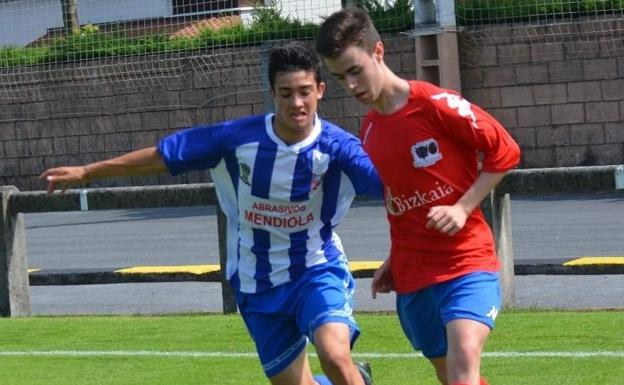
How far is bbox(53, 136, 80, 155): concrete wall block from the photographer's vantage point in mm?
23578

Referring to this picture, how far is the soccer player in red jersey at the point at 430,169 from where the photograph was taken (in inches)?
209

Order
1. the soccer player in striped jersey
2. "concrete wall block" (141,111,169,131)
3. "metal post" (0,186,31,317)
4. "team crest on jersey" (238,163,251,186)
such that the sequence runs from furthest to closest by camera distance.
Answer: "concrete wall block" (141,111,169,131)
"metal post" (0,186,31,317)
"team crest on jersey" (238,163,251,186)
the soccer player in striped jersey

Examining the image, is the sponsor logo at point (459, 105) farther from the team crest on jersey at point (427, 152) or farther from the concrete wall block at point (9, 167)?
the concrete wall block at point (9, 167)

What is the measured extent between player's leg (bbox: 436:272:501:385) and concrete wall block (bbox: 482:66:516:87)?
14.8 m

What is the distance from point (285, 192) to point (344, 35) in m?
0.88

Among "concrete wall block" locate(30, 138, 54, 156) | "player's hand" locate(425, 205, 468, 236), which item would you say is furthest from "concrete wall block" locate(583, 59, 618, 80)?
"player's hand" locate(425, 205, 468, 236)

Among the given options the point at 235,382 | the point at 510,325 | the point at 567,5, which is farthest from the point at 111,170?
the point at 567,5

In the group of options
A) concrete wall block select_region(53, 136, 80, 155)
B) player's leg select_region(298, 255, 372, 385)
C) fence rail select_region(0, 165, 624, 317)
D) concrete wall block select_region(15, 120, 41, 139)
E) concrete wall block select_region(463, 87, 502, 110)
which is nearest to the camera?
player's leg select_region(298, 255, 372, 385)

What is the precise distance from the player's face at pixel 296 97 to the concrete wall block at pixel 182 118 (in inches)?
660

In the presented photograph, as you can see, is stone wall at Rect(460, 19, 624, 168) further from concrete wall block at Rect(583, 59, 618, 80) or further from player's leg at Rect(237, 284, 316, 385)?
player's leg at Rect(237, 284, 316, 385)

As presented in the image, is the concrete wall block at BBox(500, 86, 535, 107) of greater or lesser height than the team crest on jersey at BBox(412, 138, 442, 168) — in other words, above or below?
below

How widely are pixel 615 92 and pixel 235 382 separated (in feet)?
42.6

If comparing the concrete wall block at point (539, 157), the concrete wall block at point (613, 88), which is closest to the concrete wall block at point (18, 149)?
the concrete wall block at point (539, 157)

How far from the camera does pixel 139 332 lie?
951 centimetres
